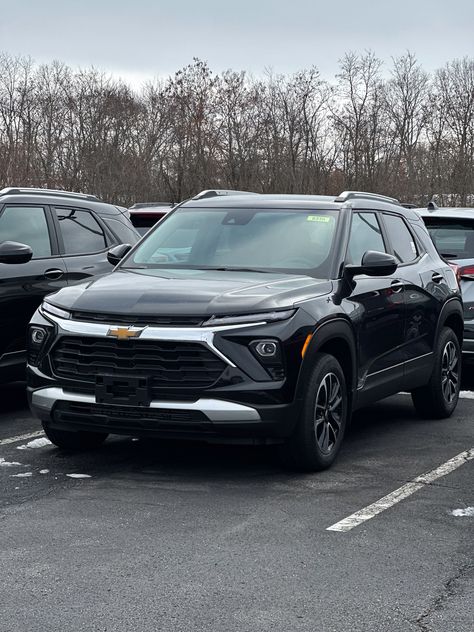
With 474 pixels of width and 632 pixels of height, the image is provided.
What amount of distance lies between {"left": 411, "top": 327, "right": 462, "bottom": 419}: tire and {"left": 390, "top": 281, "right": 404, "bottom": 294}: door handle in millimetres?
911

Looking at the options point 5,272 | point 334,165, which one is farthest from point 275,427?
point 334,165

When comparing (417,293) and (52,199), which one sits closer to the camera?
(417,293)

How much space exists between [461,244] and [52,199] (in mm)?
4300

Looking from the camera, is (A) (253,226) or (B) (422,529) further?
(A) (253,226)

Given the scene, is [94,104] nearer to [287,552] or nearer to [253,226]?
[253,226]

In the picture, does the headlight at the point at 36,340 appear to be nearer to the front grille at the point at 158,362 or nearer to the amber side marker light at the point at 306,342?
the front grille at the point at 158,362

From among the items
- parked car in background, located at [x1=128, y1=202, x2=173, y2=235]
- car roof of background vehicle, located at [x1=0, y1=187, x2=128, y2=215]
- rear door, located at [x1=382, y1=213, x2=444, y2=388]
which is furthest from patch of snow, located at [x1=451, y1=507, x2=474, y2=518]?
parked car in background, located at [x1=128, y1=202, x2=173, y2=235]

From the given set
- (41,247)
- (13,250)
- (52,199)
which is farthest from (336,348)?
(52,199)

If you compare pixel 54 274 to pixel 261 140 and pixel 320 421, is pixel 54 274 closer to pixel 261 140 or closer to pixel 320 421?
pixel 320 421

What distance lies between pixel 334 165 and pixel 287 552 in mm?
37437

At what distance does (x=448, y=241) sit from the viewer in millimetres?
11383

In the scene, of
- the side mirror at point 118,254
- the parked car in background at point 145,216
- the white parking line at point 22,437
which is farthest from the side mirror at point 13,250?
the parked car in background at point 145,216

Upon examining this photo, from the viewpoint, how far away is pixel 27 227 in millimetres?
9258

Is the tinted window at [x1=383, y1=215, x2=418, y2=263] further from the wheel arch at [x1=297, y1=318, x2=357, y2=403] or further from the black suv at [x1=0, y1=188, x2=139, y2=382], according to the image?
the black suv at [x1=0, y1=188, x2=139, y2=382]
